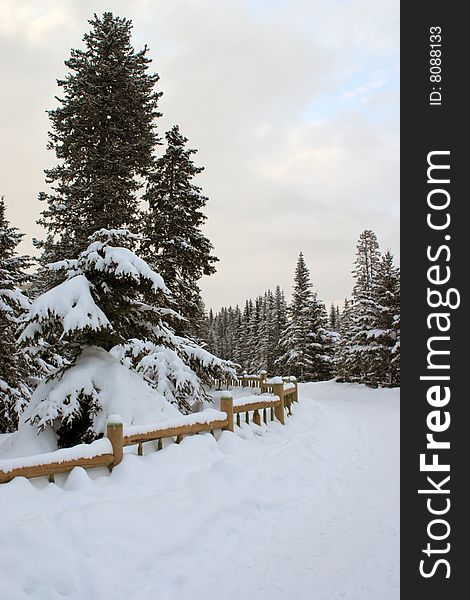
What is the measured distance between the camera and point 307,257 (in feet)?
134

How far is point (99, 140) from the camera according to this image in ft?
46.2

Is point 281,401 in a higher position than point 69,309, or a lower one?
lower

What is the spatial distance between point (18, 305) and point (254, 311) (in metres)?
46.0

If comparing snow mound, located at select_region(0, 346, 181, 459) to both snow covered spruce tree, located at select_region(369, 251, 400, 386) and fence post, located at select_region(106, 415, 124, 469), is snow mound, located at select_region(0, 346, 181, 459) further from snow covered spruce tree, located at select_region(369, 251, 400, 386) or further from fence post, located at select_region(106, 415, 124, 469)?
snow covered spruce tree, located at select_region(369, 251, 400, 386)

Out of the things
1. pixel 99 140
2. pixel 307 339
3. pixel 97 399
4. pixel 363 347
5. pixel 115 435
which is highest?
pixel 99 140

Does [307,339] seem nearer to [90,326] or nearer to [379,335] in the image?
[379,335]

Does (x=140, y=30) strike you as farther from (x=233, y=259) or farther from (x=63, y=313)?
(x=233, y=259)

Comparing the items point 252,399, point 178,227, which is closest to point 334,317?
point 178,227

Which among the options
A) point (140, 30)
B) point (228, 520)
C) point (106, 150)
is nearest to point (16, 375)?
point (106, 150)

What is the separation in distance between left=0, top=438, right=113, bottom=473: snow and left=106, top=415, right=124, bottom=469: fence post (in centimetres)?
6

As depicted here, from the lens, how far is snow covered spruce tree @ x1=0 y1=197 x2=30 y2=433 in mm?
13516

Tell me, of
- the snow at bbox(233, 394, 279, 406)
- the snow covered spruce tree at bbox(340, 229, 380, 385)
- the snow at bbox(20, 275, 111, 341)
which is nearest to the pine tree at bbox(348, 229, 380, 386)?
the snow covered spruce tree at bbox(340, 229, 380, 385)

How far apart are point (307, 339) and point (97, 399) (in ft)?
101

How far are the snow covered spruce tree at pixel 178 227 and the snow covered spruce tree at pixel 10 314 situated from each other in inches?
192
